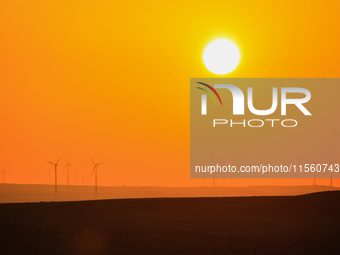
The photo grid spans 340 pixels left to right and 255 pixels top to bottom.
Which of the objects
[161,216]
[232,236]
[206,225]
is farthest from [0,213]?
[232,236]

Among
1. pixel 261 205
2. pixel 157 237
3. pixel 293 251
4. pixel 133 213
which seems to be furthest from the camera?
pixel 261 205

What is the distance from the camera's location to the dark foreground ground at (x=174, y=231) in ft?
119

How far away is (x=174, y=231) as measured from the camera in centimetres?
4097

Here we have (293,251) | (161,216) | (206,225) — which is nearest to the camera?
(293,251)

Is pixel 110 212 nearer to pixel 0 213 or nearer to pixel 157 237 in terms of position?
pixel 0 213

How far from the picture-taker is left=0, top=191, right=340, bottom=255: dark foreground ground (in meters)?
36.1

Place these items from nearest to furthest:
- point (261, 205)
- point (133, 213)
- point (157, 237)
A: point (157, 237) < point (133, 213) < point (261, 205)

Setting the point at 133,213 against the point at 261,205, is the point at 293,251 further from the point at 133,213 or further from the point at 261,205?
the point at 261,205

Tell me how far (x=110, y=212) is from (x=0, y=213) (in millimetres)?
13441

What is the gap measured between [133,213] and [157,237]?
19.8 meters

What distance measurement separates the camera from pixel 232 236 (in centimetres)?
3866

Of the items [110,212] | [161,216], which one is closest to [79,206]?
[110,212]

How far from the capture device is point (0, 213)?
2261 inches

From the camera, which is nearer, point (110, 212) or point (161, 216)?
point (161, 216)
